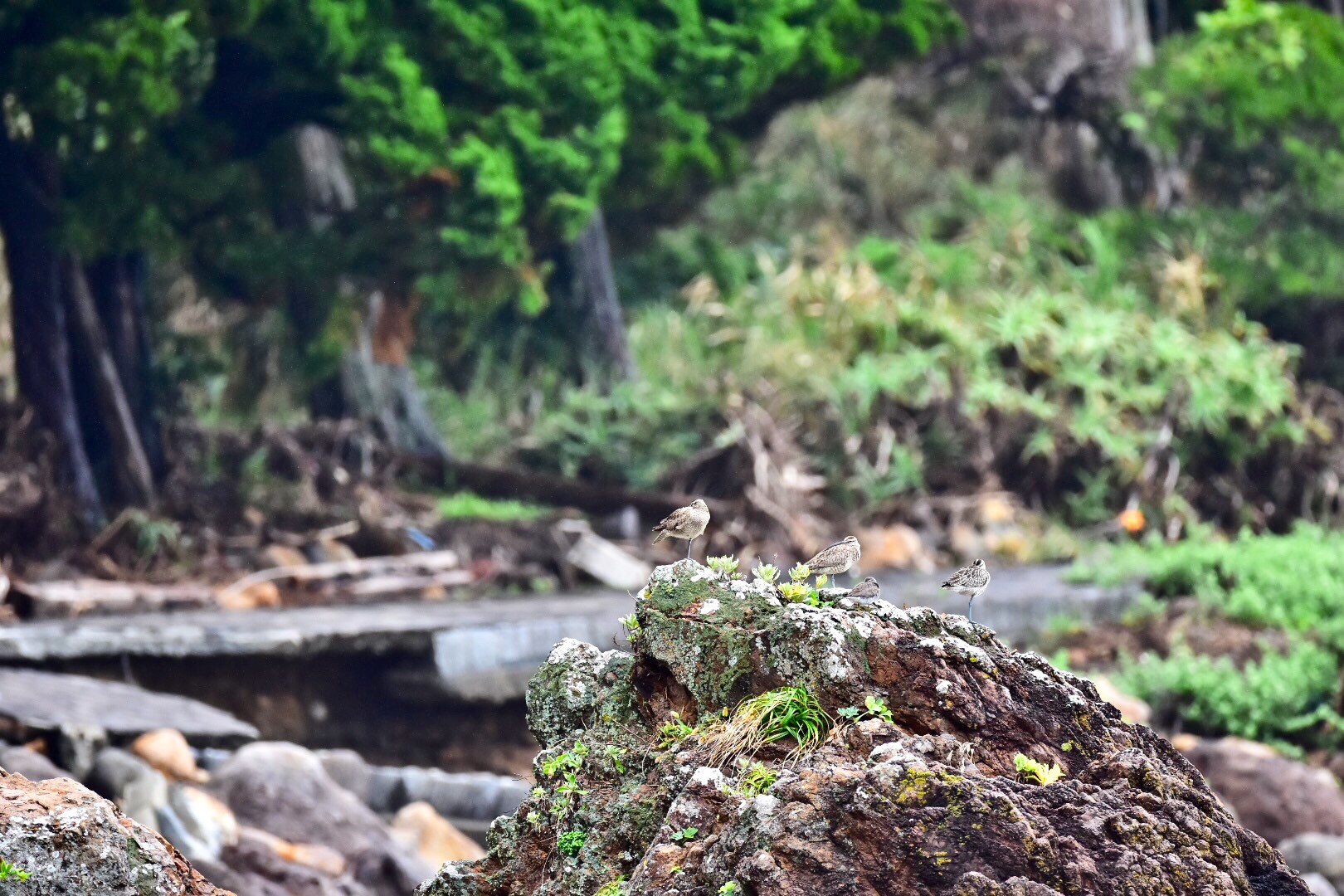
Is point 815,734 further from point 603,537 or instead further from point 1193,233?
point 1193,233

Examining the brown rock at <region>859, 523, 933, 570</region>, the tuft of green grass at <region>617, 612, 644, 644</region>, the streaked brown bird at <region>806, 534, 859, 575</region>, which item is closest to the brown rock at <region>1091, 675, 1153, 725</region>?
the brown rock at <region>859, 523, 933, 570</region>

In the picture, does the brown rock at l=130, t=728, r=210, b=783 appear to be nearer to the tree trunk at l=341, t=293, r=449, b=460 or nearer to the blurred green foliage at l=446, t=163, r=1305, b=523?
the tree trunk at l=341, t=293, r=449, b=460

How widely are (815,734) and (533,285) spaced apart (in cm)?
1279

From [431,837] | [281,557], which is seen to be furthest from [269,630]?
[281,557]

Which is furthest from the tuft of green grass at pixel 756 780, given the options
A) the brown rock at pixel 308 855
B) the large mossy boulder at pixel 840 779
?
the brown rock at pixel 308 855

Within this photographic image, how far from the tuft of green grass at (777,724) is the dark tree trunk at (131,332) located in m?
11.5

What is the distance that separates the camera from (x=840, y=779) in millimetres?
2855

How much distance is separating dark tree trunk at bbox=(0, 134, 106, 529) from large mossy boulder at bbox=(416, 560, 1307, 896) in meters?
10.5

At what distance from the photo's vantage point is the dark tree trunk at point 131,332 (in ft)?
45.2

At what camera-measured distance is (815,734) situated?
10.2ft

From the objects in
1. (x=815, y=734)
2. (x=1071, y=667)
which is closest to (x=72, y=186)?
(x=1071, y=667)

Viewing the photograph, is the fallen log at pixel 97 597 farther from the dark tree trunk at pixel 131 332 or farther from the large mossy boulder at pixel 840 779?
the large mossy boulder at pixel 840 779

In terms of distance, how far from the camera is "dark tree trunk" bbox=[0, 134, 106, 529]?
1304 cm

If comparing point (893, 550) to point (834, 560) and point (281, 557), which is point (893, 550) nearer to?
point (281, 557)
